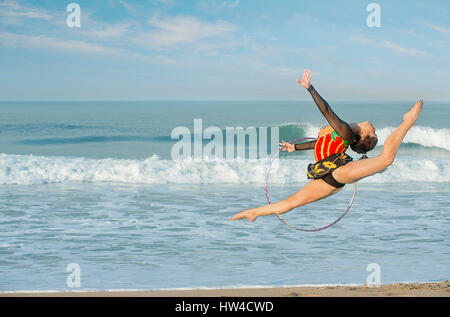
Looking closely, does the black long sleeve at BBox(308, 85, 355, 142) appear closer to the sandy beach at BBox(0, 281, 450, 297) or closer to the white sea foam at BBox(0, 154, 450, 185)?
the sandy beach at BBox(0, 281, 450, 297)

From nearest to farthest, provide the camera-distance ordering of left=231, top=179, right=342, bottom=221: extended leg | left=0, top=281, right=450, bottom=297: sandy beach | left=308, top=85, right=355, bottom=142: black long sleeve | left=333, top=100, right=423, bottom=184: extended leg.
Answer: left=308, top=85, right=355, bottom=142: black long sleeve < left=333, top=100, right=423, bottom=184: extended leg < left=231, top=179, right=342, bottom=221: extended leg < left=0, top=281, right=450, bottom=297: sandy beach

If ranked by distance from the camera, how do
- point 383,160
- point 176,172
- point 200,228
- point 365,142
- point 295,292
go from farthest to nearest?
point 176,172
point 200,228
point 295,292
point 365,142
point 383,160

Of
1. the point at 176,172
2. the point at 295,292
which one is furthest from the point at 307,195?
the point at 176,172

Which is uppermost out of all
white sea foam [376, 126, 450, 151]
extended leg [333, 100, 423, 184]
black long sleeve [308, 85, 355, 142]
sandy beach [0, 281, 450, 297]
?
white sea foam [376, 126, 450, 151]

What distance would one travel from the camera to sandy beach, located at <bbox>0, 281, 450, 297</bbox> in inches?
262

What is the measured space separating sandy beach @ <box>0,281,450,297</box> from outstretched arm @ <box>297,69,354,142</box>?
208cm

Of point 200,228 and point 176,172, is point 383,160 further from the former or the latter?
point 176,172

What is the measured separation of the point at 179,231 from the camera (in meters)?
10.6

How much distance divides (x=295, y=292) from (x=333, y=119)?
2.39 meters

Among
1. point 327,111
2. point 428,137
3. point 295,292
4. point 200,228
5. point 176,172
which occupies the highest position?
point 428,137

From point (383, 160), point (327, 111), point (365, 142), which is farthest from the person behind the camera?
point (365, 142)

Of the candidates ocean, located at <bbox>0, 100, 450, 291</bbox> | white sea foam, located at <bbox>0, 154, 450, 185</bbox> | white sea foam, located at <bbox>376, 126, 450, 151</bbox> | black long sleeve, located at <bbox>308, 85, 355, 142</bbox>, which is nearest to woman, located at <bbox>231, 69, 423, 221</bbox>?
black long sleeve, located at <bbox>308, 85, 355, 142</bbox>

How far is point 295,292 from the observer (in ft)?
22.2

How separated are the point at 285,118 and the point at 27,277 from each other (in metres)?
41.1
